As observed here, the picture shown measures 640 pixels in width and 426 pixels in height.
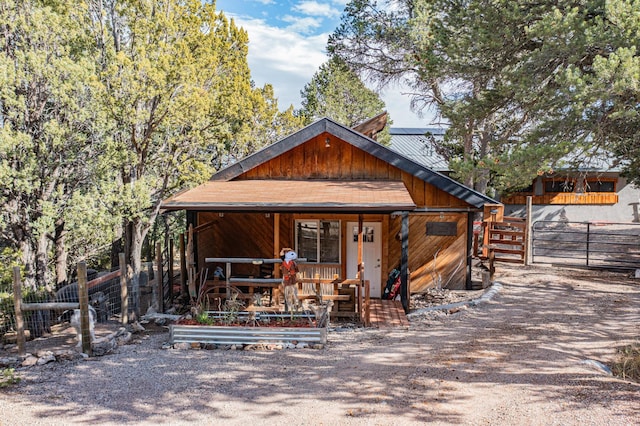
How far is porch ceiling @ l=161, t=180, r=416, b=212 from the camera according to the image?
34.6 ft

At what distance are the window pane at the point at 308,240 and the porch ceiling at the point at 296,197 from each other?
124 centimetres

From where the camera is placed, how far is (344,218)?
42.3 feet

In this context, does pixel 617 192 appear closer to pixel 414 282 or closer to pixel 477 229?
Result: pixel 477 229

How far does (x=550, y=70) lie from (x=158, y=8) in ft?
32.2

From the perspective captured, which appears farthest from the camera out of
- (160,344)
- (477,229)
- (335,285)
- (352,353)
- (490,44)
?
(477,229)

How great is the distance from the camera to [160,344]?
879cm

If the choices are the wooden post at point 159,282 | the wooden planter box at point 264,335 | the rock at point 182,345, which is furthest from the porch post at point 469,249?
the wooden post at point 159,282

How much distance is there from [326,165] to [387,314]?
511 centimetres

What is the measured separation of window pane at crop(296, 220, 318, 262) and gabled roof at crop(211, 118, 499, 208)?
236 centimetres

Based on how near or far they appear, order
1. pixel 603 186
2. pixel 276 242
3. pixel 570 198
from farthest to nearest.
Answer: pixel 603 186, pixel 570 198, pixel 276 242

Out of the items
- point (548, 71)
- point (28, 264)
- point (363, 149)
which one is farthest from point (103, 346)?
point (548, 71)

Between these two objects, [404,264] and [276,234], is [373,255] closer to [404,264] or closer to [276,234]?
[404,264]

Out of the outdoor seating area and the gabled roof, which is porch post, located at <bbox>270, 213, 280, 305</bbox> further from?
the gabled roof

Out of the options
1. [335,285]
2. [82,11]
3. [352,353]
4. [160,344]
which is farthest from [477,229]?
[82,11]
